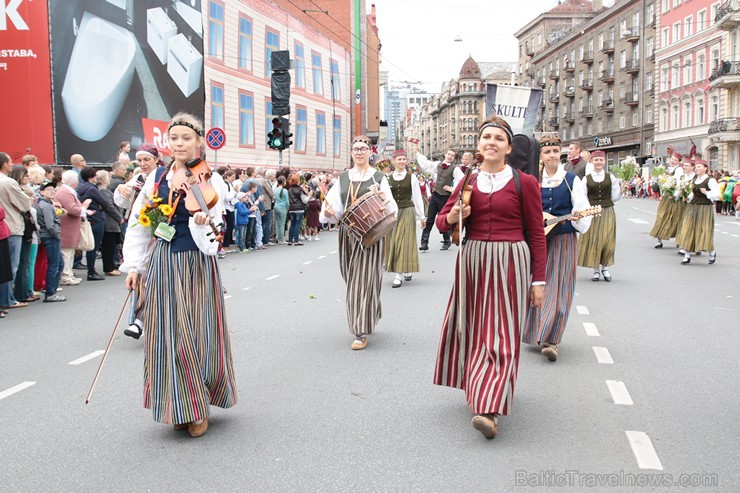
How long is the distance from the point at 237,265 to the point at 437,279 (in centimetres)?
446

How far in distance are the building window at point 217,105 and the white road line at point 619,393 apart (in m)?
20.8

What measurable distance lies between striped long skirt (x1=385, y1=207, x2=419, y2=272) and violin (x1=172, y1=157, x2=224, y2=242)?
Result: 262 inches

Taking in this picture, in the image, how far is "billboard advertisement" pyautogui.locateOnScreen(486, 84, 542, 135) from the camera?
38.9 feet

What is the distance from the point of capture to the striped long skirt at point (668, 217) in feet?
50.5

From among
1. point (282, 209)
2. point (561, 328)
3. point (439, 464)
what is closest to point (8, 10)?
point (282, 209)

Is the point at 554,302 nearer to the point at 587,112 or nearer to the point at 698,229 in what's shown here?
the point at 698,229

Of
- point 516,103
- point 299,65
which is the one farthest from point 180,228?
point 299,65

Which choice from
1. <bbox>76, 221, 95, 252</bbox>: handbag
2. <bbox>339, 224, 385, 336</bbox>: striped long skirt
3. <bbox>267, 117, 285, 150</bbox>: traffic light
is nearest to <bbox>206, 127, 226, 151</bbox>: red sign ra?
<bbox>267, 117, 285, 150</bbox>: traffic light

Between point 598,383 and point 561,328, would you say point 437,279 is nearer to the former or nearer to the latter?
point 561,328

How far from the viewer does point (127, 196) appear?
603cm

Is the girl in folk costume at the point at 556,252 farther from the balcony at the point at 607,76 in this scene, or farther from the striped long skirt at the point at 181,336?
the balcony at the point at 607,76

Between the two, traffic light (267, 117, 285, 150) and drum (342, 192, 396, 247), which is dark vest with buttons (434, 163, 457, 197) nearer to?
traffic light (267, 117, 285, 150)

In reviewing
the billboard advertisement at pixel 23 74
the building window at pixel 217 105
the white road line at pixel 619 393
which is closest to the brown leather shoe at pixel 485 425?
the white road line at pixel 619 393

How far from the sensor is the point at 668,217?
1572 cm
